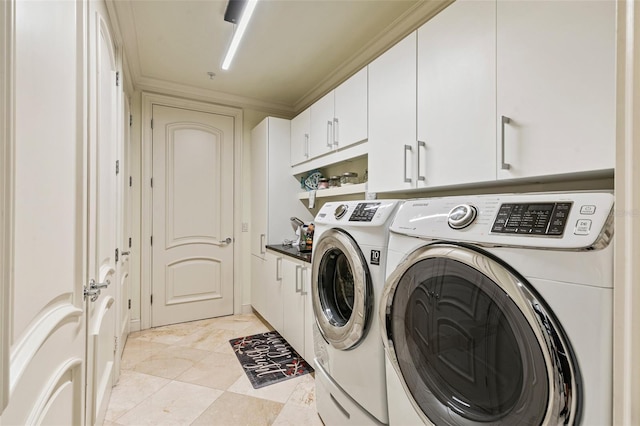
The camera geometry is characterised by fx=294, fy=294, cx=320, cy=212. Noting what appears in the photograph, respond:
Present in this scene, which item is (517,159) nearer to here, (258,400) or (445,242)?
(445,242)

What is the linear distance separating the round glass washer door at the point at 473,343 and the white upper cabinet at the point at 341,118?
4.06 feet

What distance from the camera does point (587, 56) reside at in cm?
94

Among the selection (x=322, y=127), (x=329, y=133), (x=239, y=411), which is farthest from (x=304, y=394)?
(x=322, y=127)

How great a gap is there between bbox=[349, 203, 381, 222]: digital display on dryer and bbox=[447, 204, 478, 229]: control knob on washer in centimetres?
43

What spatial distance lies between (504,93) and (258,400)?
82.4 inches

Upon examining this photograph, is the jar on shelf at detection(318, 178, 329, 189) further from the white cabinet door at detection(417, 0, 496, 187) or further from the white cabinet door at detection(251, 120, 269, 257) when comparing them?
the white cabinet door at detection(417, 0, 496, 187)

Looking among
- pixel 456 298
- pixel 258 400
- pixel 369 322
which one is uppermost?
pixel 456 298

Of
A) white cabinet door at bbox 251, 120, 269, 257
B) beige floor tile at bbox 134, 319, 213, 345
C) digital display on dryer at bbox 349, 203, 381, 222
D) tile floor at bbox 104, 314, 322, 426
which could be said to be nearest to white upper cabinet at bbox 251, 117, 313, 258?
white cabinet door at bbox 251, 120, 269, 257

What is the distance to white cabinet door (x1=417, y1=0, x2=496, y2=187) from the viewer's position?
1.23 m

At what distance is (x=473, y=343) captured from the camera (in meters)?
0.88


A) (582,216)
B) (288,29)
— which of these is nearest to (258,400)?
(582,216)

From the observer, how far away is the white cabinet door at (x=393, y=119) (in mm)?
1592

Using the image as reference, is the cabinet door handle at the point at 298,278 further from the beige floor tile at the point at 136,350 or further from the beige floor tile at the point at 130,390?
the beige floor tile at the point at 136,350

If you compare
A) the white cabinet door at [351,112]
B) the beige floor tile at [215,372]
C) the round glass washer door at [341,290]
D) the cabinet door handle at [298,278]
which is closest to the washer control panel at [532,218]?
the round glass washer door at [341,290]
